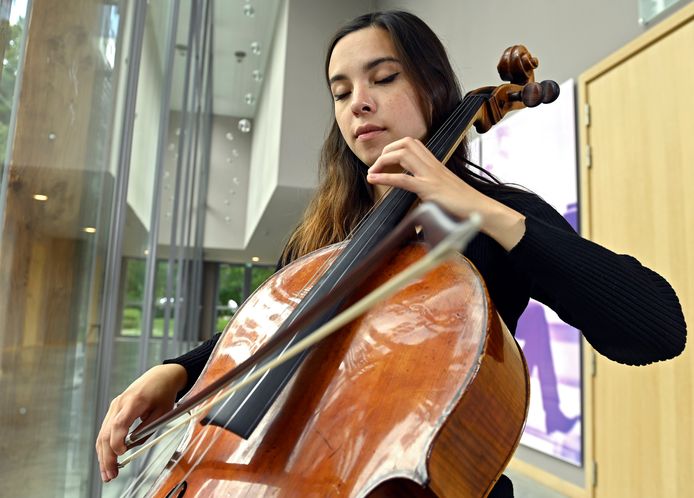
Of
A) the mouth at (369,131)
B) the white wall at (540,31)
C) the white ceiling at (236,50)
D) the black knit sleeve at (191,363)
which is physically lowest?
the black knit sleeve at (191,363)

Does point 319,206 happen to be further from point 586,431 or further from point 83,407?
point 586,431

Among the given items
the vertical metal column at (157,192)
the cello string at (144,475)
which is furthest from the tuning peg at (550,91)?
the vertical metal column at (157,192)

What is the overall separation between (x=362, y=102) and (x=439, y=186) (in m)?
0.29

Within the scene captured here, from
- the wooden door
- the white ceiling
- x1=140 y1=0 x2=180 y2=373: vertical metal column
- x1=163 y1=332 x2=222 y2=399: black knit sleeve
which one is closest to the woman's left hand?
x1=163 y1=332 x2=222 y2=399: black knit sleeve

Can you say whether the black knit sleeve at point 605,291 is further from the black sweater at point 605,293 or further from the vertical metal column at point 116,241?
the vertical metal column at point 116,241

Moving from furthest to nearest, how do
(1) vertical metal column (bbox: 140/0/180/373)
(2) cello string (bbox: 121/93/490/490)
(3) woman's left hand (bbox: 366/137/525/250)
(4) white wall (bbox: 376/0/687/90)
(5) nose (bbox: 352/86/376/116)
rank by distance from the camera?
(1) vertical metal column (bbox: 140/0/180/373) → (4) white wall (bbox: 376/0/687/90) → (5) nose (bbox: 352/86/376/116) → (2) cello string (bbox: 121/93/490/490) → (3) woman's left hand (bbox: 366/137/525/250)

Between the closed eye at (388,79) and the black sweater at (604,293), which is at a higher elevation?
the closed eye at (388,79)

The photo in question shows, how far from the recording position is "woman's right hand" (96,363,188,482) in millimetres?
651

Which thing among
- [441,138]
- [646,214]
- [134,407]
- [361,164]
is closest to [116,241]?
[361,164]

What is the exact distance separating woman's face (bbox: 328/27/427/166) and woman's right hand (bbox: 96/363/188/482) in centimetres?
43

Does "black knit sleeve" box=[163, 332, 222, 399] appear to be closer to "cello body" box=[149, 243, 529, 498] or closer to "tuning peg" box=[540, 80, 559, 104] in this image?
"cello body" box=[149, 243, 529, 498]

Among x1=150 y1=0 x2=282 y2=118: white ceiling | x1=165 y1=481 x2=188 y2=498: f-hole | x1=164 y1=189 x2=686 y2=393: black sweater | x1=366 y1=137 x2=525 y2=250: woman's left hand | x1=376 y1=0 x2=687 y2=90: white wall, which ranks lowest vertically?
x1=165 y1=481 x2=188 y2=498: f-hole

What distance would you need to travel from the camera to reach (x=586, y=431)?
248 centimetres

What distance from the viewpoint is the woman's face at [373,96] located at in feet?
2.78
